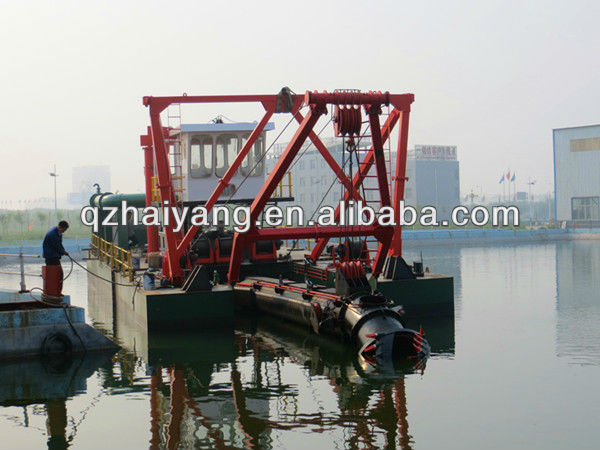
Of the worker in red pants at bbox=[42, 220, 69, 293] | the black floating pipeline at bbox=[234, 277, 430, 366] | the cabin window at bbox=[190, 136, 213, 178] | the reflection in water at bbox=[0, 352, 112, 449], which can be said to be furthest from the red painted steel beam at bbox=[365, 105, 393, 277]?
the reflection in water at bbox=[0, 352, 112, 449]

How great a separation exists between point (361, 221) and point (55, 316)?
29.0 feet

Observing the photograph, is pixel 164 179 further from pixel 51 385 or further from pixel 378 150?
pixel 51 385

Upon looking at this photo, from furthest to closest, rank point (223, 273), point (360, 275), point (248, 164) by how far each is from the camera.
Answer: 1. point (248, 164)
2. point (223, 273)
3. point (360, 275)

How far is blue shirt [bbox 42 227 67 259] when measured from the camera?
17.2 metres

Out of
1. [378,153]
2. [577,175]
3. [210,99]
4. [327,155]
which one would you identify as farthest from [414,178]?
[378,153]

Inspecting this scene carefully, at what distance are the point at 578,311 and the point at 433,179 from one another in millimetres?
106950

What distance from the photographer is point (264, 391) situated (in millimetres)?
14188

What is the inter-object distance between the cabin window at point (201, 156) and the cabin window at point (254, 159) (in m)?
1.15

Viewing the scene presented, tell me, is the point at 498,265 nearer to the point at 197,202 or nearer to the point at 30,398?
the point at 197,202

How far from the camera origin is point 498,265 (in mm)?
43594

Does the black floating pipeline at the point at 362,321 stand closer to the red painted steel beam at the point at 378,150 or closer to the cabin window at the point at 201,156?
the red painted steel beam at the point at 378,150

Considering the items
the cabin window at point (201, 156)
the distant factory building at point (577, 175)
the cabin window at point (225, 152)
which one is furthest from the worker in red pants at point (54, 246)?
the distant factory building at point (577, 175)

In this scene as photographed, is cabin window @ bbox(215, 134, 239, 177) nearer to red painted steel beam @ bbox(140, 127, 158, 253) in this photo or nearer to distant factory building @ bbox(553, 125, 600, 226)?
red painted steel beam @ bbox(140, 127, 158, 253)

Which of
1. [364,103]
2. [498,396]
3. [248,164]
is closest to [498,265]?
[248,164]
